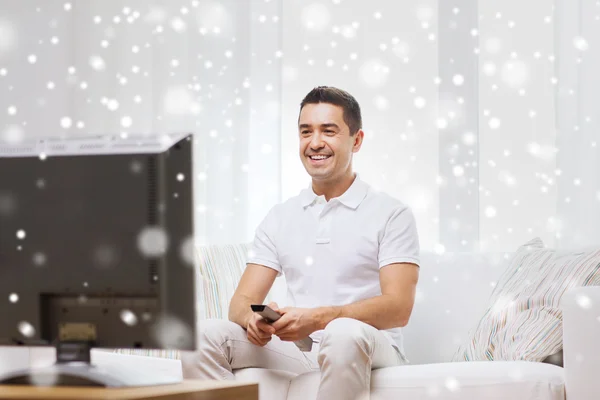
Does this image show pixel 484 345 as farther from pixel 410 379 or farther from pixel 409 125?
pixel 409 125

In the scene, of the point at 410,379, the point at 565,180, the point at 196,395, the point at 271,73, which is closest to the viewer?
the point at 196,395

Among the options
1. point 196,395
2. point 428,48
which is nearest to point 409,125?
point 428,48

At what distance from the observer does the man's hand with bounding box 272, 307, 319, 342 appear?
80.8 inches

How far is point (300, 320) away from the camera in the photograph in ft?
6.75

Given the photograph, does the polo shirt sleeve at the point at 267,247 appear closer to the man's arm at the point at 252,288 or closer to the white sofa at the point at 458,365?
the man's arm at the point at 252,288

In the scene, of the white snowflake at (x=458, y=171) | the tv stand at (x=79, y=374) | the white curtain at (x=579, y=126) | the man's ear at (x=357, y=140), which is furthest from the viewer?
the white snowflake at (x=458, y=171)

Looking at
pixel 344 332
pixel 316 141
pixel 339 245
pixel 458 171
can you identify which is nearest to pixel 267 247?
pixel 339 245

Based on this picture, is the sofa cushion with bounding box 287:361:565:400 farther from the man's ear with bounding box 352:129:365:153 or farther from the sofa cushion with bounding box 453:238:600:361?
the man's ear with bounding box 352:129:365:153

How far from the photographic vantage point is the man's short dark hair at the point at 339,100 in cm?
254

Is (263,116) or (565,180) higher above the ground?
(263,116)

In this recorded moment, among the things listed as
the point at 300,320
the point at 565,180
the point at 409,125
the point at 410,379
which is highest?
the point at 409,125

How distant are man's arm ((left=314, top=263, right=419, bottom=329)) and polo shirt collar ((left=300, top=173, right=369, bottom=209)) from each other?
0.87 feet

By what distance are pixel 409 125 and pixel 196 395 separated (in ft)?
8.28

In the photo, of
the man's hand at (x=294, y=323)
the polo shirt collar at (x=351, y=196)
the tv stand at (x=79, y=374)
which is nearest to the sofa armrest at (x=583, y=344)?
the man's hand at (x=294, y=323)
